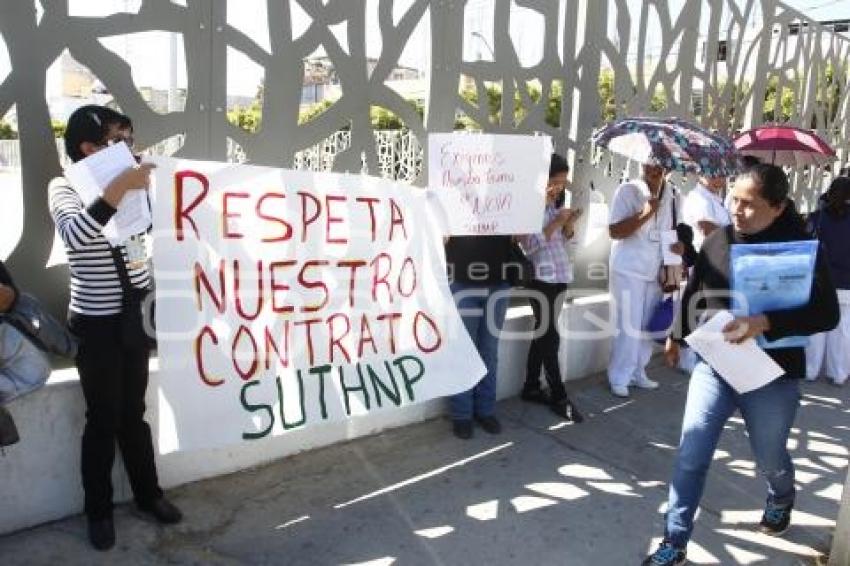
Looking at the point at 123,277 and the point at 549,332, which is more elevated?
the point at 123,277

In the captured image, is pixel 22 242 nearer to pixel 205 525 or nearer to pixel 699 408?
pixel 205 525

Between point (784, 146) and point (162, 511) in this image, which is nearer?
point (162, 511)

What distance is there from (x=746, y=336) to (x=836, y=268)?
347 centimetres

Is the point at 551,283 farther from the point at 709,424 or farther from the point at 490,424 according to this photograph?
the point at 709,424

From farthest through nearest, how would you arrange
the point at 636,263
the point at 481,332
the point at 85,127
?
the point at 636,263
the point at 481,332
the point at 85,127

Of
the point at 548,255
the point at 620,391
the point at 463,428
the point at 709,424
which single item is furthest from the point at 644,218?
the point at 709,424

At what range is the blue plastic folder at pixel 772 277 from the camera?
111 inches

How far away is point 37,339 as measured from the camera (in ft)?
9.00

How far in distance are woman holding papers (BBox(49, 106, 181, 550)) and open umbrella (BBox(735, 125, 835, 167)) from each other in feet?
18.1

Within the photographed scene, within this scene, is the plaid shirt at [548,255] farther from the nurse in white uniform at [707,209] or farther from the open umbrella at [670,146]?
the nurse in white uniform at [707,209]

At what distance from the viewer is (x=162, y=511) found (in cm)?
327

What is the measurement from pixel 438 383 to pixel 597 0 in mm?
3390

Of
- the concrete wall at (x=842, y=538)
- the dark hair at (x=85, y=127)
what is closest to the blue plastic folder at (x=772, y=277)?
the concrete wall at (x=842, y=538)

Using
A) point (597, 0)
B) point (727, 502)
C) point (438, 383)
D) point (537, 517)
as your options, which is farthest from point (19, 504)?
point (597, 0)
